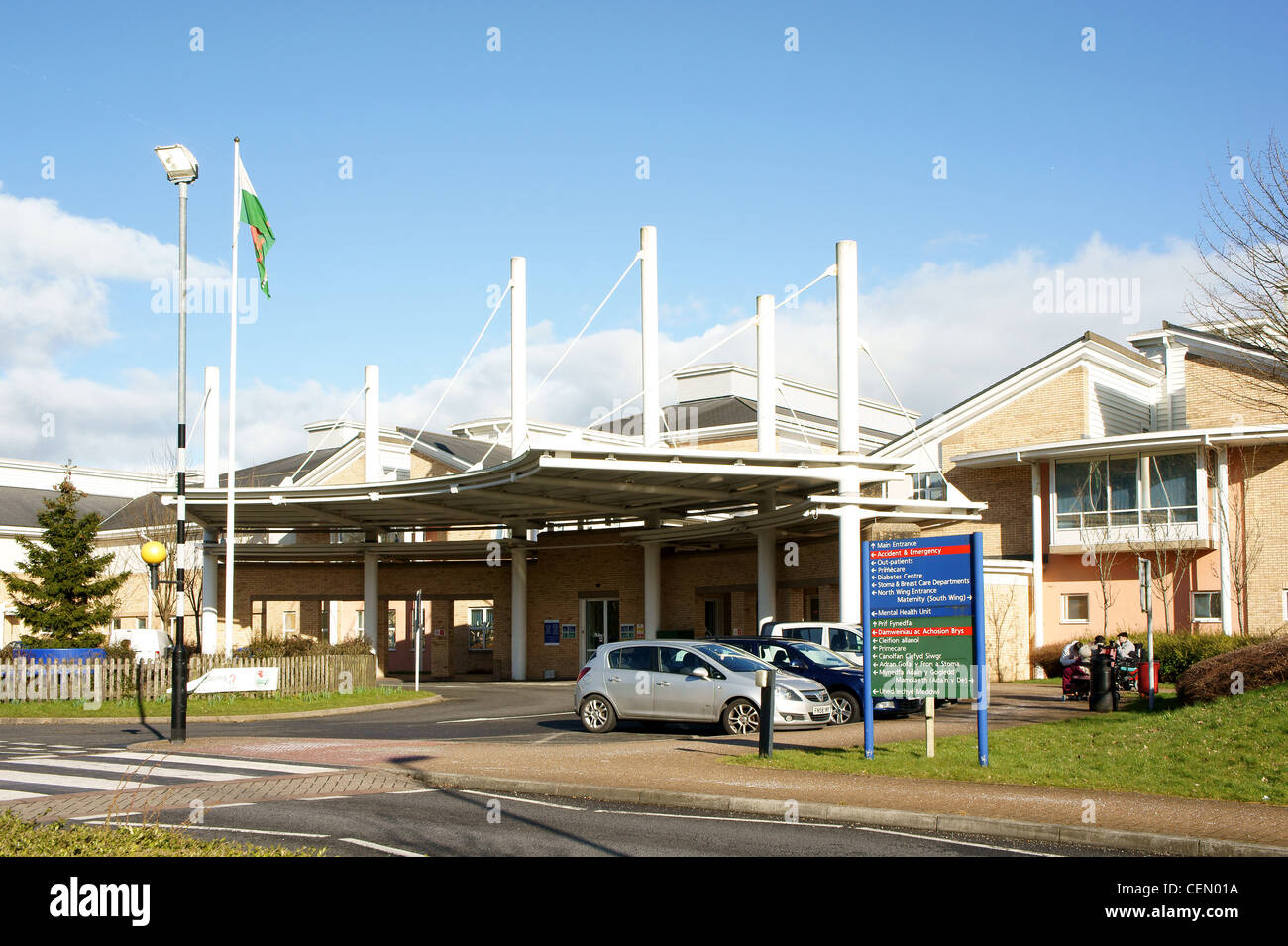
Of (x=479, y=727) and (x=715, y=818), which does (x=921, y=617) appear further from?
(x=479, y=727)

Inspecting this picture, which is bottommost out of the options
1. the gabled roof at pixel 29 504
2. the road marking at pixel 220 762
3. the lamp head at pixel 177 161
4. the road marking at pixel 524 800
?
the road marking at pixel 220 762

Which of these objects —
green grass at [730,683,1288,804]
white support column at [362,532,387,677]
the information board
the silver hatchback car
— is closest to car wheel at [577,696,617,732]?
the silver hatchback car

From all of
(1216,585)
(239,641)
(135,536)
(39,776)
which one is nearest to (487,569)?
(239,641)

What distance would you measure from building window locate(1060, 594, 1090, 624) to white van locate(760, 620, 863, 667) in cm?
1547

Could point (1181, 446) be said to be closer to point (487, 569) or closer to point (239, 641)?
point (487, 569)

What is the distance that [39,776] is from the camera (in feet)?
46.8

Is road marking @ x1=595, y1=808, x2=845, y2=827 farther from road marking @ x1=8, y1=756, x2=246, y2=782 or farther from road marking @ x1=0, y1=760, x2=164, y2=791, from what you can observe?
road marking @ x1=0, y1=760, x2=164, y2=791

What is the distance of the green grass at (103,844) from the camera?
6.67m

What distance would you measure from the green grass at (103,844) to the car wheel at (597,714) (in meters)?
12.4

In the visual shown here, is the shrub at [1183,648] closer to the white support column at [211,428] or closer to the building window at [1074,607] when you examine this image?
the building window at [1074,607]

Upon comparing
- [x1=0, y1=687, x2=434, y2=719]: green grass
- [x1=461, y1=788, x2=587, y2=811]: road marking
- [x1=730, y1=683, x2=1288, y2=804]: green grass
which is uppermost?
[x1=730, y1=683, x2=1288, y2=804]: green grass

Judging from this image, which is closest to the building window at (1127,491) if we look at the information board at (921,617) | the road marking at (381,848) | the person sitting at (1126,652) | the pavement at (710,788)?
the person sitting at (1126,652)

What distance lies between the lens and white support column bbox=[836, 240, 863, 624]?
98.2 feet
